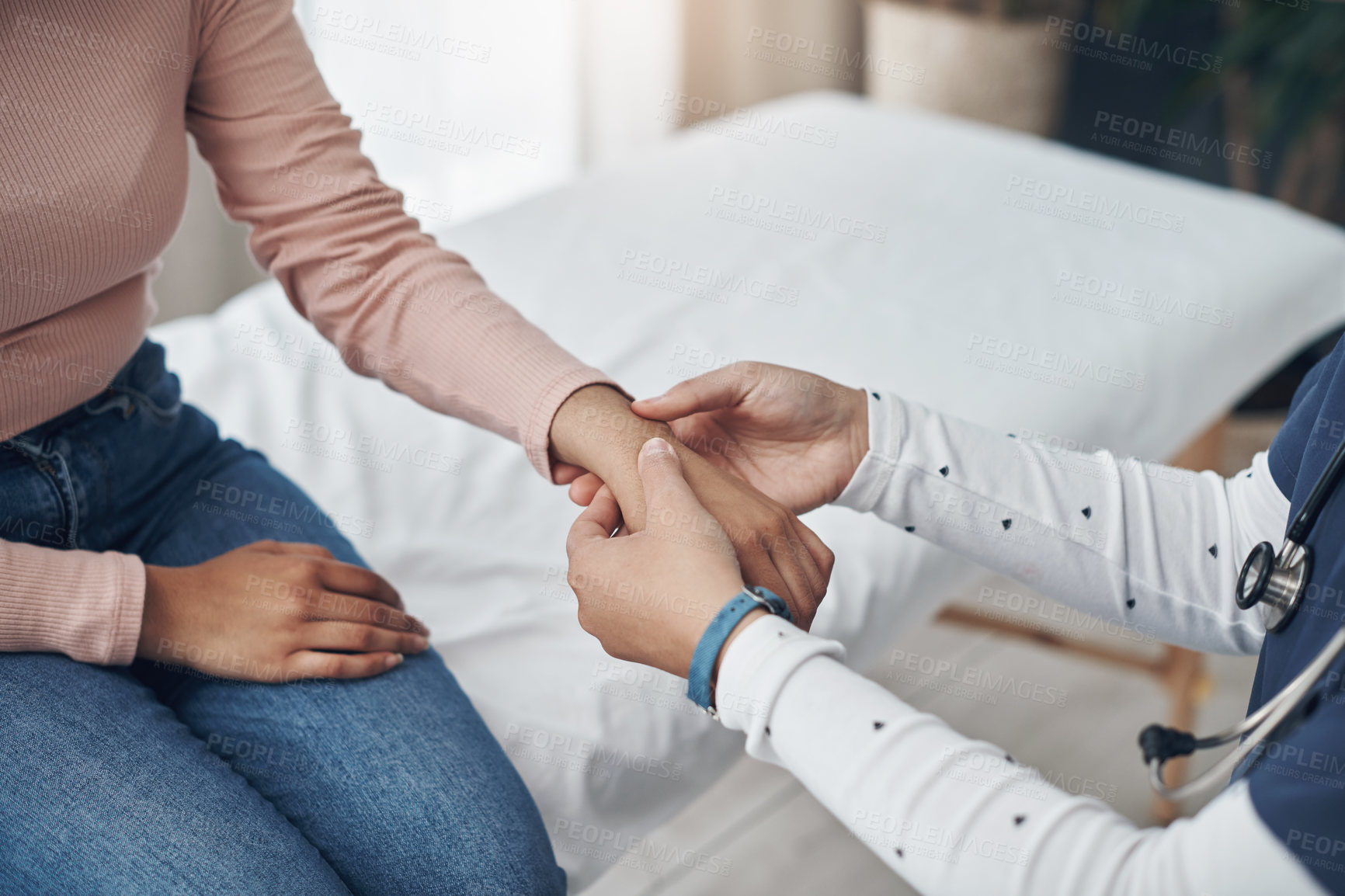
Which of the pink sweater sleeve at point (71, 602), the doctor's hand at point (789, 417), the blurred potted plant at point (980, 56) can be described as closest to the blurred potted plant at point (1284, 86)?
the blurred potted plant at point (980, 56)

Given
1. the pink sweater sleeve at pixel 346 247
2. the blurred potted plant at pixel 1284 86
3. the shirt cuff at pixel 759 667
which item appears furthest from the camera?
the blurred potted plant at pixel 1284 86

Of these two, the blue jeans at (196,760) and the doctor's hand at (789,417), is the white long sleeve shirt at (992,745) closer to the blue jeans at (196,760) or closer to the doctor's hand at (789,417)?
the doctor's hand at (789,417)

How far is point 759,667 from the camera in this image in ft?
2.10

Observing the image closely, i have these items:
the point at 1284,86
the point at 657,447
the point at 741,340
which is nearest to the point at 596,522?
the point at 657,447

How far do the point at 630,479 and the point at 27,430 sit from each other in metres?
0.50

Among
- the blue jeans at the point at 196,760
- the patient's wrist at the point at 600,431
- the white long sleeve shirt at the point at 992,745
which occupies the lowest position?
the blue jeans at the point at 196,760

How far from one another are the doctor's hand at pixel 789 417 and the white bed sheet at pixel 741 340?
189mm

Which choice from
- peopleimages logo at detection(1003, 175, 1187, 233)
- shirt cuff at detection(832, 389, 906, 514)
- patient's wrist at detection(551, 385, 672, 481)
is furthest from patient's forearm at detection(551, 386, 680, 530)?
peopleimages logo at detection(1003, 175, 1187, 233)

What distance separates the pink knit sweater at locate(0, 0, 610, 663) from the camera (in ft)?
2.72

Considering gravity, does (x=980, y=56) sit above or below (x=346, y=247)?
below

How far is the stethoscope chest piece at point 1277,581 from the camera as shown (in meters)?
0.70

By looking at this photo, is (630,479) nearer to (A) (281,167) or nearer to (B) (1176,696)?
(A) (281,167)

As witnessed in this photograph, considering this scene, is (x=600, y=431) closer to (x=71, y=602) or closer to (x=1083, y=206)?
(x=71, y=602)

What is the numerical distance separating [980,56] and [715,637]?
2526 mm
